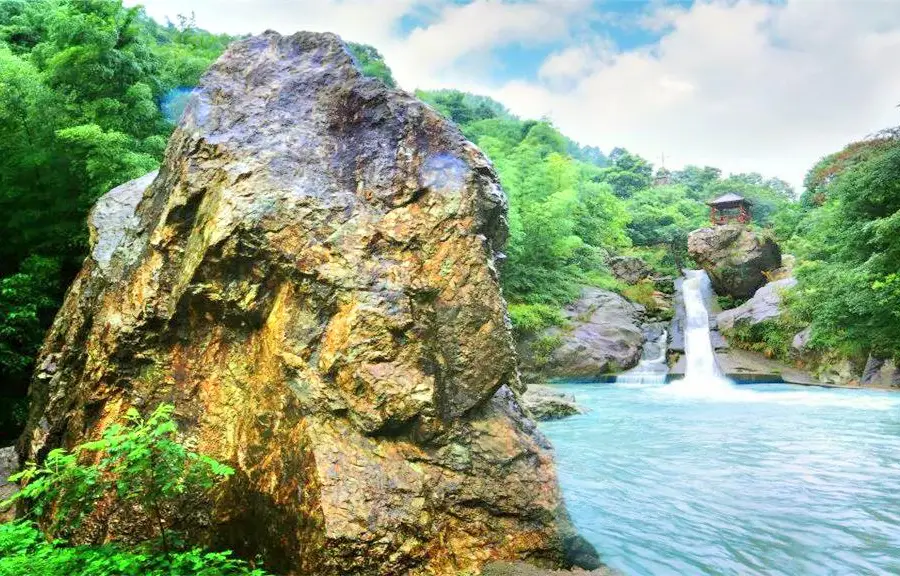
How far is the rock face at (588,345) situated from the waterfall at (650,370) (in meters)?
0.33

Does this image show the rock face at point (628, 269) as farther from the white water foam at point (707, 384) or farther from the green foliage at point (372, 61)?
the green foliage at point (372, 61)

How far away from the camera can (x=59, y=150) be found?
10117mm

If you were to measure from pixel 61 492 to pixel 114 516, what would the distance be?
32.2 inches

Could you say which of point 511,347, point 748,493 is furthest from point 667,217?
point 511,347

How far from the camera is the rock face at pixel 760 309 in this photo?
1880 centimetres

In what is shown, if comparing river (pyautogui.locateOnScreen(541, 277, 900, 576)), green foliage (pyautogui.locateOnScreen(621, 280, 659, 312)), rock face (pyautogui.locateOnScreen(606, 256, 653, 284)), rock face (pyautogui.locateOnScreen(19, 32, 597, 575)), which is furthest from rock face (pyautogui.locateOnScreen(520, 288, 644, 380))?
rock face (pyautogui.locateOnScreen(19, 32, 597, 575))

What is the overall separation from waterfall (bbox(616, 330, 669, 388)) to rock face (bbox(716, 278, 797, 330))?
2489 mm

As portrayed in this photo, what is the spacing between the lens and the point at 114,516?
13.1 ft

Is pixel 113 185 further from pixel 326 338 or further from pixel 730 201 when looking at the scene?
pixel 730 201

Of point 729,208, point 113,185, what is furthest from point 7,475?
point 729,208

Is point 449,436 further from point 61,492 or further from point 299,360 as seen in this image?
point 61,492

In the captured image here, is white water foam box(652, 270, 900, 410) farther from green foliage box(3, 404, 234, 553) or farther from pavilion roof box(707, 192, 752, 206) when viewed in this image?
green foliage box(3, 404, 234, 553)

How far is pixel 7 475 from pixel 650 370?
55.5ft

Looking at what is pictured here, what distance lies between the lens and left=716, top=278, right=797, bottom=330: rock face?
18.8 m
